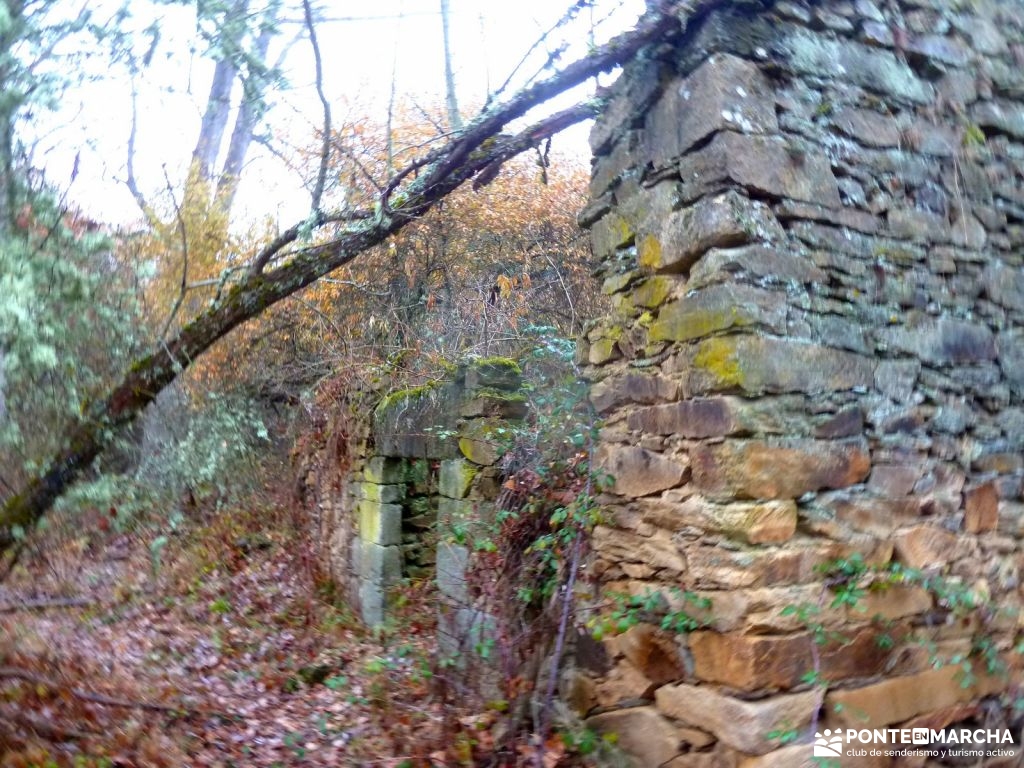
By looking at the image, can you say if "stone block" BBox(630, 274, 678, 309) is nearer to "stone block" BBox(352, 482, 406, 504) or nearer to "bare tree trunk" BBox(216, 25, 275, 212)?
"bare tree trunk" BBox(216, 25, 275, 212)

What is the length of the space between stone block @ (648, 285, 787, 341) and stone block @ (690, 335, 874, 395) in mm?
49

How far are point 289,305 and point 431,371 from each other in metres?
3.11

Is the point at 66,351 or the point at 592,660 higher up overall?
the point at 66,351

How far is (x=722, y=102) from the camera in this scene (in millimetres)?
2693

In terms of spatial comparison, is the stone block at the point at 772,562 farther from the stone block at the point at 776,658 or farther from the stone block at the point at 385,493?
the stone block at the point at 385,493

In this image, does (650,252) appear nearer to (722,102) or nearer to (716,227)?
(716,227)

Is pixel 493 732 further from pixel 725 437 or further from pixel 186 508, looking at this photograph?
pixel 186 508

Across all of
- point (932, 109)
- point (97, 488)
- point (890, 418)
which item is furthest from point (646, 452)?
point (97, 488)

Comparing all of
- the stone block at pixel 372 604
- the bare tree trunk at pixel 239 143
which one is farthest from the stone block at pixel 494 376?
the bare tree trunk at pixel 239 143

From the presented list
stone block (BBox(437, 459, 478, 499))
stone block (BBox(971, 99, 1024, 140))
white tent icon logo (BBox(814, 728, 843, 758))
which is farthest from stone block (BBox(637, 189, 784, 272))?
stone block (BBox(437, 459, 478, 499))

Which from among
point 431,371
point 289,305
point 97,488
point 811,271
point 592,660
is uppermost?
point 289,305

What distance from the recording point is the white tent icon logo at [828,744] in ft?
7.65

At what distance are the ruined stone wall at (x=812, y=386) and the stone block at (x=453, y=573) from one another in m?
1.27

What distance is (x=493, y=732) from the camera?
3.17 m
